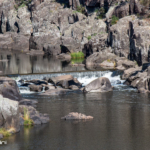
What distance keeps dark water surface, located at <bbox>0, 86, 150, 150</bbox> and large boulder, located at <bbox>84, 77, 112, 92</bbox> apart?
13.1ft

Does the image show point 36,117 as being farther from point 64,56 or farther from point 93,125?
point 64,56

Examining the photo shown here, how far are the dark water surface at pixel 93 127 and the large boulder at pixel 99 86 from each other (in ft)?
13.1

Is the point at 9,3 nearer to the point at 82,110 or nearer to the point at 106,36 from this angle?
the point at 106,36

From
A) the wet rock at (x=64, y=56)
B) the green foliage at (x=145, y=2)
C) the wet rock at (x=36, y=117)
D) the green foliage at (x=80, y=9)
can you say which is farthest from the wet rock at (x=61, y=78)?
the green foliage at (x=80, y=9)

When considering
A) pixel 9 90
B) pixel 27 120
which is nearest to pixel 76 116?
pixel 27 120

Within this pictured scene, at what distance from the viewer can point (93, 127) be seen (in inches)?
1209

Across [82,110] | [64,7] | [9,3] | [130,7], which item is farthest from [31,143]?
[9,3]

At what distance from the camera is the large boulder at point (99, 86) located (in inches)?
1943

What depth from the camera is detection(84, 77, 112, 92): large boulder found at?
49.3 meters

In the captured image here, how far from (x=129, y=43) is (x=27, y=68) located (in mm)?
26489

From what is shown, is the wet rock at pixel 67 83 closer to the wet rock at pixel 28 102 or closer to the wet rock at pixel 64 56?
the wet rock at pixel 28 102

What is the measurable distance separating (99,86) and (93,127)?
1947 cm

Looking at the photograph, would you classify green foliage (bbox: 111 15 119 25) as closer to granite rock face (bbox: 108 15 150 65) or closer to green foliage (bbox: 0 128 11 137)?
granite rock face (bbox: 108 15 150 65)

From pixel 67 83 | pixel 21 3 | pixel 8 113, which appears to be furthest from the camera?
pixel 21 3
